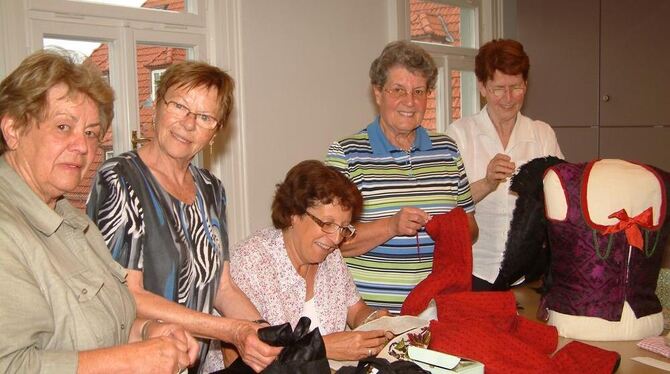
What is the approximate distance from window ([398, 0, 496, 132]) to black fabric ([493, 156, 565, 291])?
2.98 m

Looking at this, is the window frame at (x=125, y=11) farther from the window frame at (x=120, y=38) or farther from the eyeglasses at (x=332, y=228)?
the eyeglasses at (x=332, y=228)

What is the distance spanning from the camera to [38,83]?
4.66 feet

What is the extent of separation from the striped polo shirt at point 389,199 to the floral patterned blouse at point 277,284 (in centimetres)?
22

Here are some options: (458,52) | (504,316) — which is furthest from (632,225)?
(458,52)

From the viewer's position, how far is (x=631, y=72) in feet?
15.5

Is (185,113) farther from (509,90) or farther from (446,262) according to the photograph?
(509,90)

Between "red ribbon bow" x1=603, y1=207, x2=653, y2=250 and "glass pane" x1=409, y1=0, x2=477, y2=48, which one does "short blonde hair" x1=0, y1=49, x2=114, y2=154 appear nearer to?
"red ribbon bow" x1=603, y1=207, x2=653, y2=250

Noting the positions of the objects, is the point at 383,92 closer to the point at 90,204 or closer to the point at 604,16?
the point at 90,204

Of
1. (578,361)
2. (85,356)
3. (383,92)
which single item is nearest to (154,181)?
(85,356)

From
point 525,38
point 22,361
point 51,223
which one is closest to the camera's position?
point 22,361

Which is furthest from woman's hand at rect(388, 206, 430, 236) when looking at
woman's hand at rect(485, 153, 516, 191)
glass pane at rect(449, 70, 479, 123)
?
glass pane at rect(449, 70, 479, 123)

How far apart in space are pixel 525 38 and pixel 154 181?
4111mm

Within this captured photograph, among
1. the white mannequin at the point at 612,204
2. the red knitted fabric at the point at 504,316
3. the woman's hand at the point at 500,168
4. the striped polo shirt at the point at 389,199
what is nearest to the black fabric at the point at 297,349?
the red knitted fabric at the point at 504,316

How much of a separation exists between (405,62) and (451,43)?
138 inches
